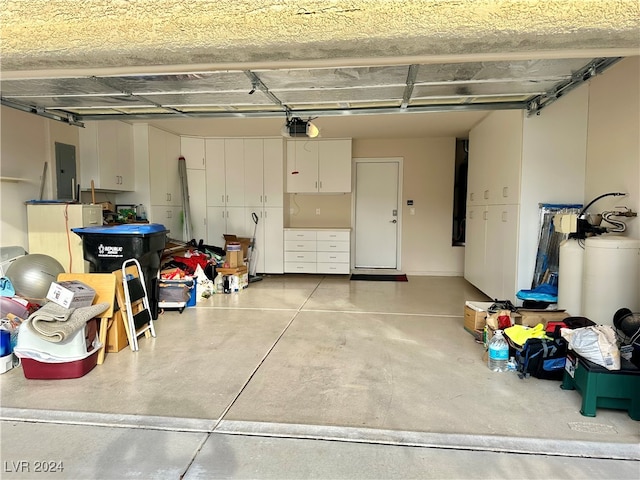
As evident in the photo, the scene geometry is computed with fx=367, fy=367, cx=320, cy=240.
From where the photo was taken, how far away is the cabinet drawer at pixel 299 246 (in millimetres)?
6199

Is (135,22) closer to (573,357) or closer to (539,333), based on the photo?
(573,357)

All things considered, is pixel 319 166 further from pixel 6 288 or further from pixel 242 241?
pixel 6 288

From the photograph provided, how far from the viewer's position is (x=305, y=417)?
206 cm

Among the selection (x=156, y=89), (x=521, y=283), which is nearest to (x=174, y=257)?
(x=156, y=89)

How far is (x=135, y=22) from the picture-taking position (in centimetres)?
136

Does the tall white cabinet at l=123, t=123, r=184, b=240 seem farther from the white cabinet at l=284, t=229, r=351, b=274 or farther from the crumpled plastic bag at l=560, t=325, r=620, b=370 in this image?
the crumpled plastic bag at l=560, t=325, r=620, b=370

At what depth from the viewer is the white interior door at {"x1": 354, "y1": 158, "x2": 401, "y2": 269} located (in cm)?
670

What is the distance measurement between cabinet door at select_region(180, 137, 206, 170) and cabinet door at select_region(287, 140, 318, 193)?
1487 mm

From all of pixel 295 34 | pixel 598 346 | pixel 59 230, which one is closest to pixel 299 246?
pixel 59 230

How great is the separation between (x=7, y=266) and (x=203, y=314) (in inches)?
75.4

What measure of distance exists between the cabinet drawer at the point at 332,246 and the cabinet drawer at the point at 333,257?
2.0 inches

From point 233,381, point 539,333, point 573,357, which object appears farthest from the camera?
point 539,333

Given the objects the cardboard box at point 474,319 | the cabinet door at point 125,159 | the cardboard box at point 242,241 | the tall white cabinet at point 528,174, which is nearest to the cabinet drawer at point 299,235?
the cardboard box at point 242,241

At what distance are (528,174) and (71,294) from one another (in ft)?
14.0
